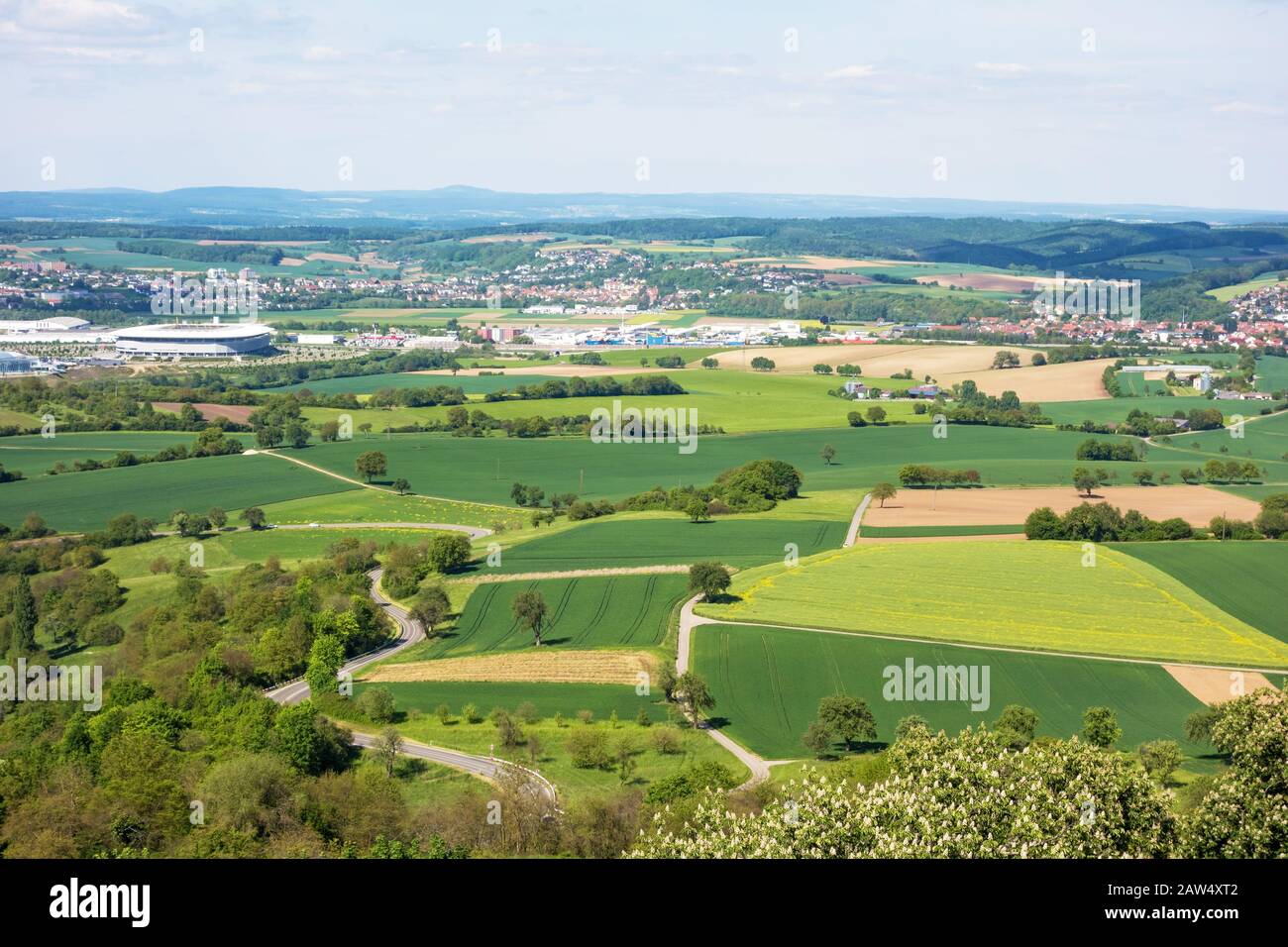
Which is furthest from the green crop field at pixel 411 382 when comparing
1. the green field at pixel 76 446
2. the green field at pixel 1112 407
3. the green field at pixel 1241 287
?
the green field at pixel 1241 287

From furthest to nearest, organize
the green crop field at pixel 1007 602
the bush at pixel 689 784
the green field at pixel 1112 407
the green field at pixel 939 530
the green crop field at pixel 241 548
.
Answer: the green field at pixel 1112 407 → the green field at pixel 939 530 → the green crop field at pixel 241 548 → the green crop field at pixel 1007 602 → the bush at pixel 689 784

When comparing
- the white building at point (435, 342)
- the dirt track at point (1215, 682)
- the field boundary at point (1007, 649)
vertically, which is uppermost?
the white building at point (435, 342)

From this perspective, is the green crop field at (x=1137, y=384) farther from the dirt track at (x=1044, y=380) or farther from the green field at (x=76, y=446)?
the green field at (x=76, y=446)

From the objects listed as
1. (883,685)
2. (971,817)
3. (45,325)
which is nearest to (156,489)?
(883,685)

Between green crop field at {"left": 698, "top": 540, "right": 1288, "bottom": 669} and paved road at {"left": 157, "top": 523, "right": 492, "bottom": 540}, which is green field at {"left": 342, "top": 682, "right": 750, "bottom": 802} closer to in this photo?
green crop field at {"left": 698, "top": 540, "right": 1288, "bottom": 669}

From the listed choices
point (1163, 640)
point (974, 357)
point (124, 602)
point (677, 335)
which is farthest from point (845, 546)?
point (677, 335)

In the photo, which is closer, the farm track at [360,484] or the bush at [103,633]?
the bush at [103,633]

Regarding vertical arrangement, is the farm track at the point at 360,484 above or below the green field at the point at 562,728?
above

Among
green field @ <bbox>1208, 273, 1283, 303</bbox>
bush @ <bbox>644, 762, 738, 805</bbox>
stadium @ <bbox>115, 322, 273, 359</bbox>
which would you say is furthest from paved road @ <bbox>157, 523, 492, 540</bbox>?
green field @ <bbox>1208, 273, 1283, 303</bbox>
